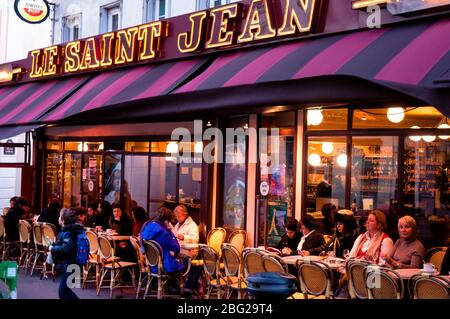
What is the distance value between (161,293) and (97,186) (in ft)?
19.6

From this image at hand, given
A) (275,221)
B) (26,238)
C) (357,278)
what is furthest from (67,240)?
(357,278)

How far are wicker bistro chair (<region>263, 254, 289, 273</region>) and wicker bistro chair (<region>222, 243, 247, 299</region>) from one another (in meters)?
0.75

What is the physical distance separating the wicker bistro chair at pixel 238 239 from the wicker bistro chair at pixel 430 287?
4553 millimetres

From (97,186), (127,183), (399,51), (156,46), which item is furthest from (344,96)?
(97,186)

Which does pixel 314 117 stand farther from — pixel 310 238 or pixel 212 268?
pixel 212 268

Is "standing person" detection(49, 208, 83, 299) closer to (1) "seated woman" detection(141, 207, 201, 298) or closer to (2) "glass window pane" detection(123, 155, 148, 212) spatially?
(1) "seated woman" detection(141, 207, 201, 298)

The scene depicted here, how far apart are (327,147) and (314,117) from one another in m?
0.53

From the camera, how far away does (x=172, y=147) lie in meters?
13.5

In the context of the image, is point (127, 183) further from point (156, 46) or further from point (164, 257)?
point (164, 257)

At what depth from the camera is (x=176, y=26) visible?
41.4 ft

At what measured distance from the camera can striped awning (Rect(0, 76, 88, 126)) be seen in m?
13.7

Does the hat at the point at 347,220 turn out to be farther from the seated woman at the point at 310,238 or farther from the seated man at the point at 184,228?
the seated man at the point at 184,228

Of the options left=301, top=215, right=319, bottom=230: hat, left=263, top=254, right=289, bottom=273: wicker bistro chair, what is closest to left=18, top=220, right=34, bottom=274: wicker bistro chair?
left=301, top=215, right=319, bottom=230: hat

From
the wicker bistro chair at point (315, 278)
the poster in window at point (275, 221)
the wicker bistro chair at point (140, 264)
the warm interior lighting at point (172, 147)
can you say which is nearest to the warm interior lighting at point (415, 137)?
the poster in window at point (275, 221)
